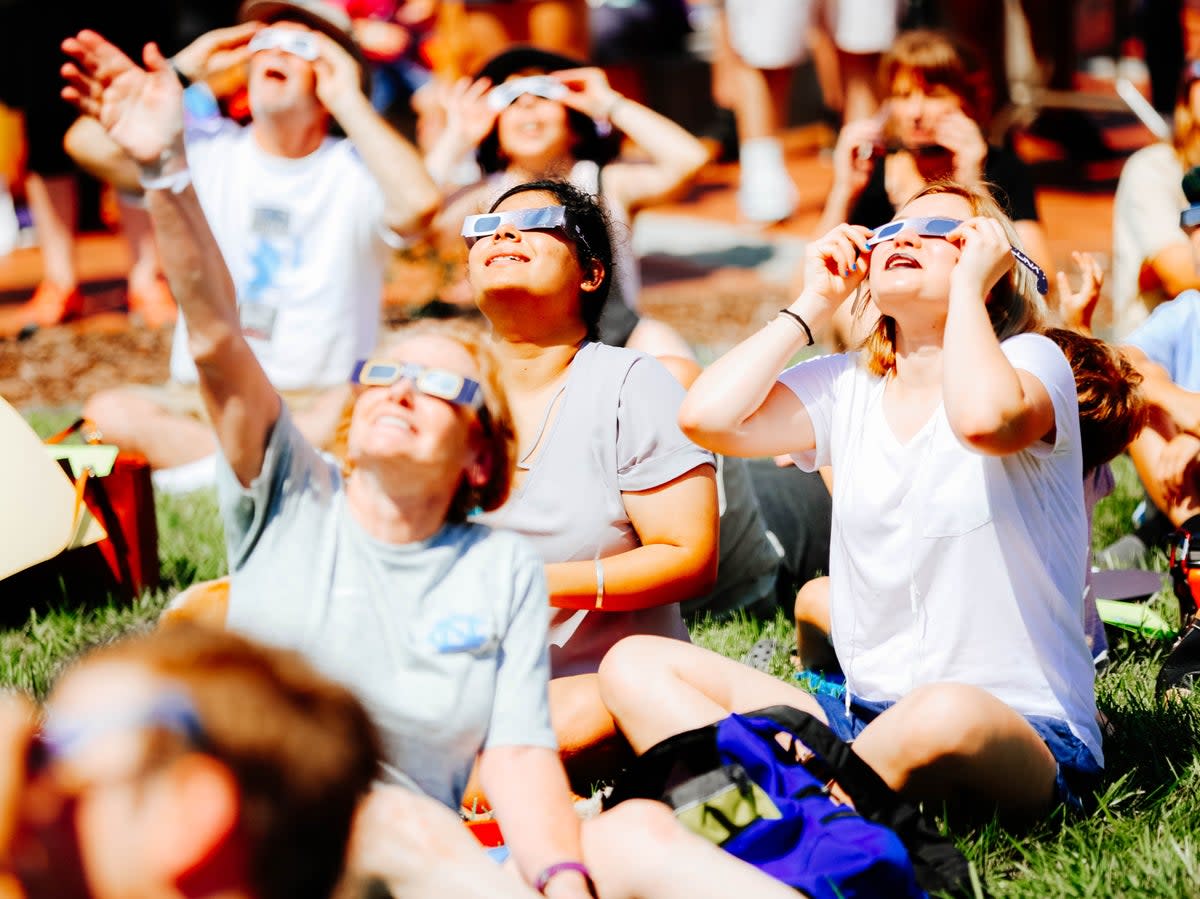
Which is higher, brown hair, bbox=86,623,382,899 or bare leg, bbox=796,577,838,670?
brown hair, bbox=86,623,382,899

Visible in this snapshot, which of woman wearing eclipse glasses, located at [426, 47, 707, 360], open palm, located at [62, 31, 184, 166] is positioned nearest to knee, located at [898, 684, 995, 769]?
open palm, located at [62, 31, 184, 166]

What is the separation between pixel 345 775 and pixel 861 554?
1304mm

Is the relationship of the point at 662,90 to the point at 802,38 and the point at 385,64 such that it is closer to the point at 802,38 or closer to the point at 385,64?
the point at 385,64

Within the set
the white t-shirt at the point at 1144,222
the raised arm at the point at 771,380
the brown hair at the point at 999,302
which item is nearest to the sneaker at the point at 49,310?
the white t-shirt at the point at 1144,222

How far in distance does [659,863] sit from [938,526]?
2.81 ft

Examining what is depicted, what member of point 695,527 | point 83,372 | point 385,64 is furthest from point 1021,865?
point 385,64

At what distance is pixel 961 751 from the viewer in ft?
8.61

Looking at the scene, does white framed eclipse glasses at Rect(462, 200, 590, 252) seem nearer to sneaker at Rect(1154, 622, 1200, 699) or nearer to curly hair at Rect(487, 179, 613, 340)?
curly hair at Rect(487, 179, 613, 340)

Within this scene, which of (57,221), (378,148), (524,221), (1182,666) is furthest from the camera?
(57,221)

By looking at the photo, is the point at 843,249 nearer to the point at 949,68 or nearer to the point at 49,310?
the point at 949,68

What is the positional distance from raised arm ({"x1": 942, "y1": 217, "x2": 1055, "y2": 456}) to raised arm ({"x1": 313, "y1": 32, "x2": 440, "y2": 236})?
257 centimetres

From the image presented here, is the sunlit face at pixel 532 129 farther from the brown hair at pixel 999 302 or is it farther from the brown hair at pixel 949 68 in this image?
the brown hair at pixel 999 302

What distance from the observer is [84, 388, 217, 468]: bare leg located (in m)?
5.21

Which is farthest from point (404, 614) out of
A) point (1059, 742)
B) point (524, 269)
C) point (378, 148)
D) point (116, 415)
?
point (116, 415)
